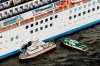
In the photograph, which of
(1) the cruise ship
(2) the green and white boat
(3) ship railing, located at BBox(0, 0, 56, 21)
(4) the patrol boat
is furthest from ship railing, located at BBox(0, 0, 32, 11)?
(2) the green and white boat

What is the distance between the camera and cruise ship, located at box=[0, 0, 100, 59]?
75438mm

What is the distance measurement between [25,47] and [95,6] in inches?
791

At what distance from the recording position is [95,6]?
8694 centimetres

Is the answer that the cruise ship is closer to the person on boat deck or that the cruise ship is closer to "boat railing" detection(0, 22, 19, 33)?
"boat railing" detection(0, 22, 19, 33)

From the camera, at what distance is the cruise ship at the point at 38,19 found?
75.4 meters

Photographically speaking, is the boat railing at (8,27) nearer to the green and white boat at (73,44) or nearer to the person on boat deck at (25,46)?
the person on boat deck at (25,46)

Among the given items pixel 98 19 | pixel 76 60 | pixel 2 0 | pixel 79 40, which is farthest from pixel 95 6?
pixel 2 0

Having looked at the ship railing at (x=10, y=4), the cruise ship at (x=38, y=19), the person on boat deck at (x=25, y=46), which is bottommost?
the person on boat deck at (x=25, y=46)

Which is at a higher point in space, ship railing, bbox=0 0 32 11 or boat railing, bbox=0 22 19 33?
ship railing, bbox=0 0 32 11

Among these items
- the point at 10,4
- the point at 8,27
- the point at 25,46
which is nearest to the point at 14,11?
the point at 10,4

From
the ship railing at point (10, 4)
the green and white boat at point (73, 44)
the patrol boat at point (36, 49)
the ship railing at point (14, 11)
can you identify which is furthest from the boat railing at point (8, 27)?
the green and white boat at point (73, 44)

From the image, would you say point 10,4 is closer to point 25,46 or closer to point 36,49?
point 25,46

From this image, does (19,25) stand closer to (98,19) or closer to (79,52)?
(79,52)

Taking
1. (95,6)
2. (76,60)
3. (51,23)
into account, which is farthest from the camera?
(95,6)
